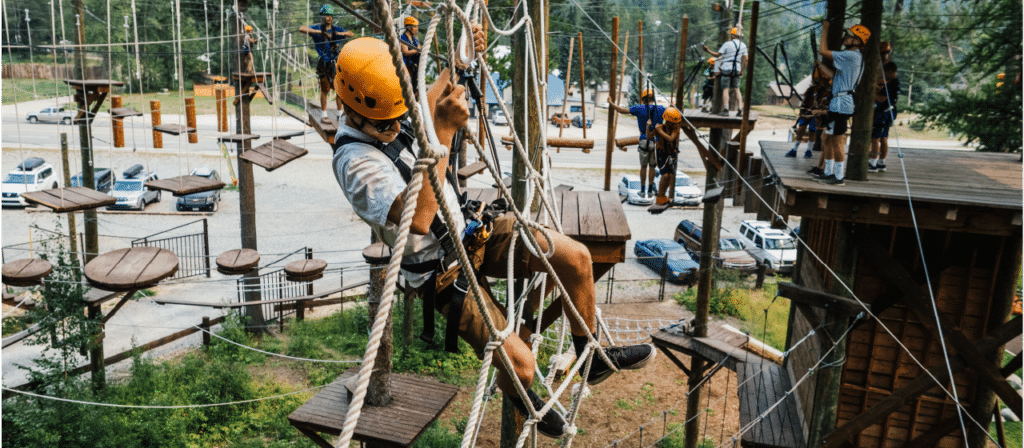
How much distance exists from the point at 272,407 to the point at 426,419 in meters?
4.89

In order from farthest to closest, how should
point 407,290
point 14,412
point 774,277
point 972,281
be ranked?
point 774,277, point 14,412, point 407,290, point 972,281

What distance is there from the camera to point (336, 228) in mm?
17781

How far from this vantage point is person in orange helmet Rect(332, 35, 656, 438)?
214 centimetres

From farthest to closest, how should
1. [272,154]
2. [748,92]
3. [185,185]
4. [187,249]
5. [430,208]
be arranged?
[187,249] → [272,154] → [185,185] → [748,92] → [430,208]

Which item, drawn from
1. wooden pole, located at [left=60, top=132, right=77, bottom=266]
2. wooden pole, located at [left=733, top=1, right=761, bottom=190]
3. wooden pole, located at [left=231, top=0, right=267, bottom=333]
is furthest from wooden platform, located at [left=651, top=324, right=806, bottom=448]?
wooden pole, located at [left=60, top=132, right=77, bottom=266]

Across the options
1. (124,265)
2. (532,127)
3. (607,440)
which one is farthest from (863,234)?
(124,265)

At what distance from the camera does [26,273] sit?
303 inches

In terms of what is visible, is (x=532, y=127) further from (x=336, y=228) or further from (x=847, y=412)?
(x=336, y=228)

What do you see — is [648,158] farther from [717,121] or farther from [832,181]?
[832,181]

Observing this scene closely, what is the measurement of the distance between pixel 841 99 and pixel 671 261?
10.0m

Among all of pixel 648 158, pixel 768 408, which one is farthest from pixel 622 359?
pixel 648 158

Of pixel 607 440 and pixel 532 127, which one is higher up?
pixel 532 127

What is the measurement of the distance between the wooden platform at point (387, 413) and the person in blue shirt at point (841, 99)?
10.9ft

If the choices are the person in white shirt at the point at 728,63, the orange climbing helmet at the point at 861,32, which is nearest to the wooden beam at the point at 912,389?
the orange climbing helmet at the point at 861,32
